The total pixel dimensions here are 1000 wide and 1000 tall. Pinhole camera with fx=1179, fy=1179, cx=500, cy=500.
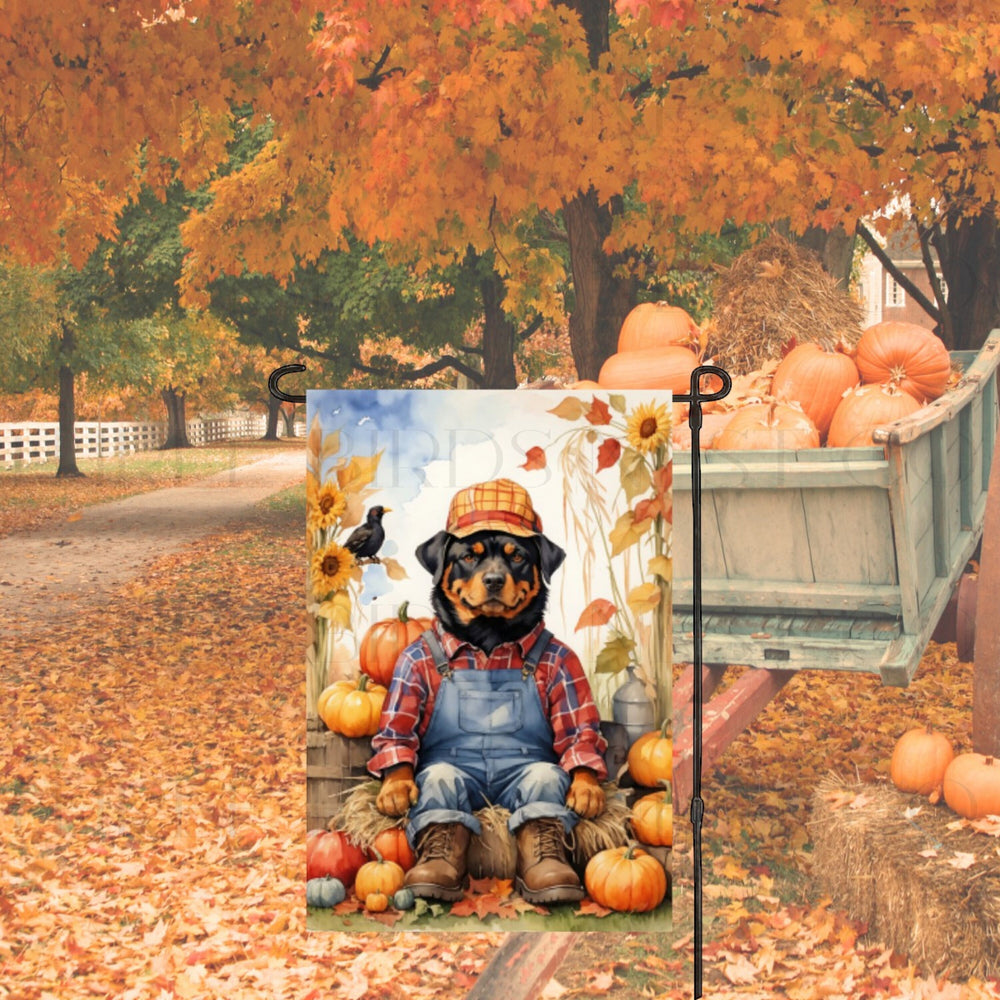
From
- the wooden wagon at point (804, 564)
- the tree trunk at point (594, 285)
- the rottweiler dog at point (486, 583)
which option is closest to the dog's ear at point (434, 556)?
the rottweiler dog at point (486, 583)

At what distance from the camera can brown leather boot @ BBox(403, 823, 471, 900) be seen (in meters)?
2.83

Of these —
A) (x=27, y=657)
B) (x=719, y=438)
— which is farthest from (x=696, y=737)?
(x=27, y=657)

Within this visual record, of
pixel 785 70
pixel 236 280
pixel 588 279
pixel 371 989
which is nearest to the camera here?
pixel 371 989

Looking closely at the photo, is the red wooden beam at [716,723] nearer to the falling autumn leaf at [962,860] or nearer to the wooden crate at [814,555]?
the wooden crate at [814,555]

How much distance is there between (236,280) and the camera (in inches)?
542

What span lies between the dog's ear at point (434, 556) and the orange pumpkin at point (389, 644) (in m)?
0.10

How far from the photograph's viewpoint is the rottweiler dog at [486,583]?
287 centimetres

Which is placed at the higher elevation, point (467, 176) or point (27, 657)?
point (467, 176)

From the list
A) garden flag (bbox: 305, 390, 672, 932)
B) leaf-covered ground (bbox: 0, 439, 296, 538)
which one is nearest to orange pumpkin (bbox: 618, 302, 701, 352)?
garden flag (bbox: 305, 390, 672, 932)

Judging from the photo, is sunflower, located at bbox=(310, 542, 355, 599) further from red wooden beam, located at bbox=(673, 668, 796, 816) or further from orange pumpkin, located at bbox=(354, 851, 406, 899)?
red wooden beam, located at bbox=(673, 668, 796, 816)

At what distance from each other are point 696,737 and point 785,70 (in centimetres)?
607

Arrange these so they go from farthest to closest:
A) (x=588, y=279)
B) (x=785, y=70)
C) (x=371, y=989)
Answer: (x=588, y=279), (x=785, y=70), (x=371, y=989)

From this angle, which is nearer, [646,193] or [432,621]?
[432,621]

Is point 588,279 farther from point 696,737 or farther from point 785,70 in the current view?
point 696,737
